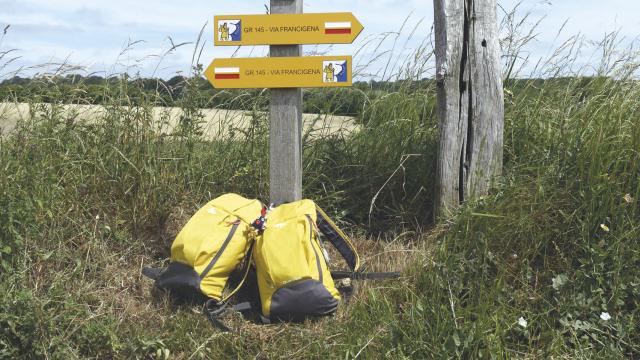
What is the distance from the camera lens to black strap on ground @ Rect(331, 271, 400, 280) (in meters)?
3.70

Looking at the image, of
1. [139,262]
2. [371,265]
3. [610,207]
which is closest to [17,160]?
[139,262]

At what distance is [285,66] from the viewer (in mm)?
4008

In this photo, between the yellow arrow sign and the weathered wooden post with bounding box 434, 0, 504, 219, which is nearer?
the yellow arrow sign

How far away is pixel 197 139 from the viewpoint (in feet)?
14.9

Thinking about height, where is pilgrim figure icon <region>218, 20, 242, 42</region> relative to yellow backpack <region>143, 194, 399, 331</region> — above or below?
above

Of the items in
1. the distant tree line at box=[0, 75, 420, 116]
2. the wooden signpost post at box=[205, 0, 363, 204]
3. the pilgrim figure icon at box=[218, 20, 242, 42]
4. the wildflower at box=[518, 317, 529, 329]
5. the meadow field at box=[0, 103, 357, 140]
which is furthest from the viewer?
the distant tree line at box=[0, 75, 420, 116]

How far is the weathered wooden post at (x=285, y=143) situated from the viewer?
410 centimetres

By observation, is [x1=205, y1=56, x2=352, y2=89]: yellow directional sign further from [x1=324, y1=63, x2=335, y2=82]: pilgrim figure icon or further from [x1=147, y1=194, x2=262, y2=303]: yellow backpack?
[x1=147, y1=194, x2=262, y2=303]: yellow backpack

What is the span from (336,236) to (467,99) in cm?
119

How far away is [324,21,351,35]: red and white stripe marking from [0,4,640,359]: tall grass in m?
0.94

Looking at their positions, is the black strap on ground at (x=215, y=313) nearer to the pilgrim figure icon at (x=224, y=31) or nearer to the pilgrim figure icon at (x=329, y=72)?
the pilgrim figure icon at (x=329, y=72)

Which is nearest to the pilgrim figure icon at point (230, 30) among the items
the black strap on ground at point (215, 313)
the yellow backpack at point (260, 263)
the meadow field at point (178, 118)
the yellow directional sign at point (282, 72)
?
the yellow directional sign at point (282, 72)

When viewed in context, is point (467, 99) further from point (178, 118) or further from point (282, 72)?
point (178, 118)

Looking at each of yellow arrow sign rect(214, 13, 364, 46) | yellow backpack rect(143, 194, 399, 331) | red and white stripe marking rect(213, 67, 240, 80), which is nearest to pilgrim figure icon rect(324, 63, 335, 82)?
yellow arrow sign rect(214, 13, 364, 46)
